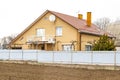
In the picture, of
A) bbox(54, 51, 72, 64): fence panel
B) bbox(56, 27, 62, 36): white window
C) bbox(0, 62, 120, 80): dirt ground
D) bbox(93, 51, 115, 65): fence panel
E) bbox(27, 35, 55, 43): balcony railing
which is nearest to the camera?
bbox(0, 62, 120, 80): dirt ground

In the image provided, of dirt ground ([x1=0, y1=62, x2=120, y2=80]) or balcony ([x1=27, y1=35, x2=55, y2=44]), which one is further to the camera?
balcony ([x1=27, y1=35, x2=55, y2=44])

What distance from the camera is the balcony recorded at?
4669cm

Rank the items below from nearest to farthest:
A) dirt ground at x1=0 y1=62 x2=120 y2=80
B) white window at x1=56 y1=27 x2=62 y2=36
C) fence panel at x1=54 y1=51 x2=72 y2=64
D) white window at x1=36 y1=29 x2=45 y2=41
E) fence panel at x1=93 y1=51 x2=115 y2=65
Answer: dirt ground at x1=0 y1=62 x2=120 y2=80
fence panel at x1=93 y1=51 x2=115 y2=65
fence panel at x1=54 y1=51 x2=72 y2=64
white window at x1=56 y1=27 x2=62 y2=36
white window at x1=36 y1=29 x2=45 y2=41

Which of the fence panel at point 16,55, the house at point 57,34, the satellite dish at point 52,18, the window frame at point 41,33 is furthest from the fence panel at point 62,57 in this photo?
the window frame at point 41,33

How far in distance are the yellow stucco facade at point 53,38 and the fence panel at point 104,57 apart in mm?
11653

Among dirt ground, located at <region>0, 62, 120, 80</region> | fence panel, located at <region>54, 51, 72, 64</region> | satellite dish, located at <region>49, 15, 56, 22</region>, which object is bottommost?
dirt ground, located at <region>0, 62, 120, 80</region>

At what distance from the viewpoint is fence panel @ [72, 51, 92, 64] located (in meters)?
33.8

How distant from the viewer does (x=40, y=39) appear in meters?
48.0

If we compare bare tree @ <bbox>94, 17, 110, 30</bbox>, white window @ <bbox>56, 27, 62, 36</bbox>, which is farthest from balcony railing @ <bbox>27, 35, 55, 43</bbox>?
bare tree @ <bbox>94, 17, 110, 30</bbox>

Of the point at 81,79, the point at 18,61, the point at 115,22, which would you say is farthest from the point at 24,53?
the point at 115,22

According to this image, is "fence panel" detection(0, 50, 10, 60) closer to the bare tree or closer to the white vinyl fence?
the white vinyl fence

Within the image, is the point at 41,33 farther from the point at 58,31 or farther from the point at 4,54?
the point at 4,54

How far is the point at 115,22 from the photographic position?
13688 centimetres

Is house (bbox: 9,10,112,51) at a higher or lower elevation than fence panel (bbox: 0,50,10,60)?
higher
